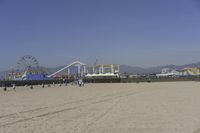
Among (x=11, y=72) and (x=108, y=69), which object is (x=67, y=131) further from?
(x=108, y=69)

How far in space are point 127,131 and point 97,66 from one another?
159620mm

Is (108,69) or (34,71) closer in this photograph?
(34,71)

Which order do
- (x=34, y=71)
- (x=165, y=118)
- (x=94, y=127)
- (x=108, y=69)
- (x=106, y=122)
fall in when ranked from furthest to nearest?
(x=108, y=69) < (x=34, y=71) < (x=165, y=118) < (x=106, y=122) < (x=94, y=127)

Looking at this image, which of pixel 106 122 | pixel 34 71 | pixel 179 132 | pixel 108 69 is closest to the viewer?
pixel 179 132

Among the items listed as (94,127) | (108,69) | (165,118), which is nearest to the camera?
(94,127)

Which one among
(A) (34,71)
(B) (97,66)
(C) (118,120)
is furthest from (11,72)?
(C) (118,120)

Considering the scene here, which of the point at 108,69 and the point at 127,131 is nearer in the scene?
the point at 127,131

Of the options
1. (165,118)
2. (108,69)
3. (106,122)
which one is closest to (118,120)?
(106,122)

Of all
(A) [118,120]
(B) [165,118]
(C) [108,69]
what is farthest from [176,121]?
(C) [108,69]

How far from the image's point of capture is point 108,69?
16625 cm

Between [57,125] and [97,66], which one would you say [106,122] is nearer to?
[57,125]

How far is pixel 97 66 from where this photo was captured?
168875 millimetres

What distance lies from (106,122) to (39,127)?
2.02m

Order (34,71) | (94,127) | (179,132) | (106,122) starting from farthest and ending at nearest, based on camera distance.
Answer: (34,71) < (106,122) < (94,127) < (179,132)
